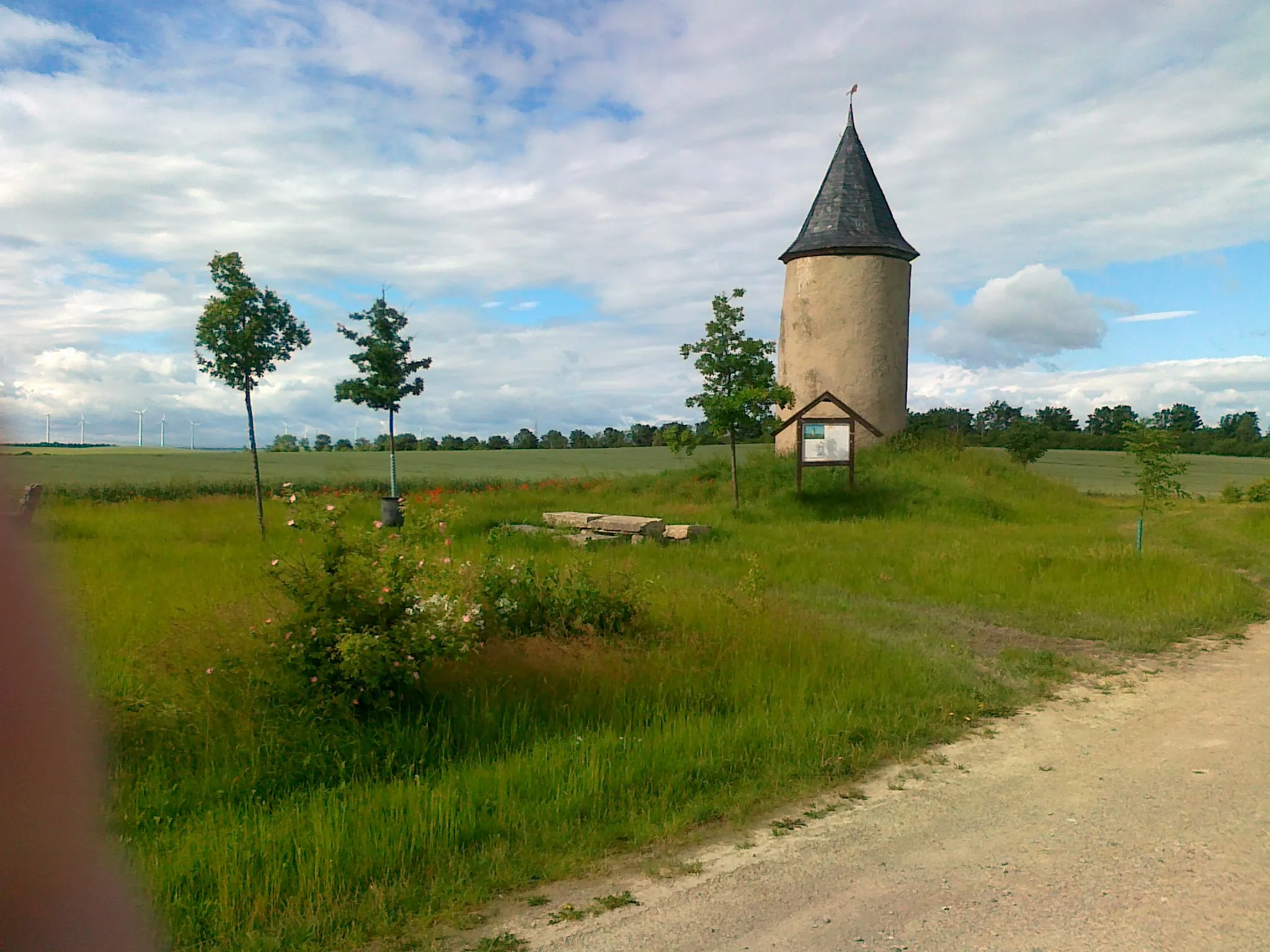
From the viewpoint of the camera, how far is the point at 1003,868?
4.07 m

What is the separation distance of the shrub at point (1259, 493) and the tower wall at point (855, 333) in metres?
12.6

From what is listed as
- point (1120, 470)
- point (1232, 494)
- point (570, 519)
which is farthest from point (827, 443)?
point (1120, 470)

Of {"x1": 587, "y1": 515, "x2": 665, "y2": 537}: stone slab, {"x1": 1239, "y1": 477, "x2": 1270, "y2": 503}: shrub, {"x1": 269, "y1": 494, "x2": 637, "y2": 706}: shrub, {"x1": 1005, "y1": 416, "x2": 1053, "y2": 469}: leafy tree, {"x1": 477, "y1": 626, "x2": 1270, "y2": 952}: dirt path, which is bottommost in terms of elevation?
{"x1": 477, "y1": 626, "x2": 1270, "y2": 952}: dirt path

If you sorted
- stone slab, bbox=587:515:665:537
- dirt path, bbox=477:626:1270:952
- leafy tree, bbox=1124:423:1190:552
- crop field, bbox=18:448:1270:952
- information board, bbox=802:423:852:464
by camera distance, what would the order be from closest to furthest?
dirt path, bbox=477:626:1270:952 < crop field, bbox=18:448:1270:952 < leafy tree, bbox=1124:423:1190:552 < stone slab, bbox=587:515:665:537 < information board, bbox=802:423:852:464

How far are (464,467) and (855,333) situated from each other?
1781 centimetres

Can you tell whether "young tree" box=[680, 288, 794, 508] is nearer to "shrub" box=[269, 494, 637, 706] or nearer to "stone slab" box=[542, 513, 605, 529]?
"stone slab" box=[542, 513, 605, 529]

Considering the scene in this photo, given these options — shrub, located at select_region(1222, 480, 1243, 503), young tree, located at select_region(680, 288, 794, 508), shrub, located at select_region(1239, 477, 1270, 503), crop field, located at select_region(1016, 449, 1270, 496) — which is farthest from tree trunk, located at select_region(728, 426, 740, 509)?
shrub, located at select_region(1222, 480, 1243, 503)

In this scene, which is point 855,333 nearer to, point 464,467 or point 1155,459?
point 1155,459

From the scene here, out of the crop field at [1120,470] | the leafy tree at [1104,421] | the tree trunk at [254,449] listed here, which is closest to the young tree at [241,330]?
the tree trunk at [254,449]

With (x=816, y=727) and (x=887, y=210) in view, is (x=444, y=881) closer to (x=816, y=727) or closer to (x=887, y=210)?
(x=816, y=727)

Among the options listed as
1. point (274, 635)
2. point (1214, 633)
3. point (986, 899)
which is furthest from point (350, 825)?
point (1214, 633)

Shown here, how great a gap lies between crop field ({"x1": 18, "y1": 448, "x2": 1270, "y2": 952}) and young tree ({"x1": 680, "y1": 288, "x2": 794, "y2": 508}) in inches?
264

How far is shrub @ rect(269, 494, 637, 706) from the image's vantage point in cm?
547

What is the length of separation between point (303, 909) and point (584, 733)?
240cm
